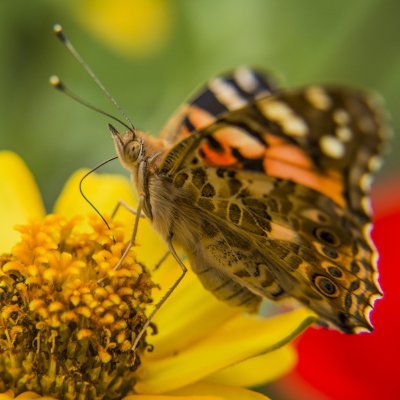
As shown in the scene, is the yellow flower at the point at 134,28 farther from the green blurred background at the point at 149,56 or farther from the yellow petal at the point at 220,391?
the yellow petal at the point at 220,391

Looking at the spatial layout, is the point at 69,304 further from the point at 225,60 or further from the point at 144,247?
the point at 225,60

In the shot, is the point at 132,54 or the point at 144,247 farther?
the point at 132,54

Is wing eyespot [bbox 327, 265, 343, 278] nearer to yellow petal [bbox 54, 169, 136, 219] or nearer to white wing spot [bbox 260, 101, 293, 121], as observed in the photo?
white wing spot [bbox 260, 101, 293, 121]

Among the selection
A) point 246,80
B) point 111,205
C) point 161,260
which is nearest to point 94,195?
point 111,205

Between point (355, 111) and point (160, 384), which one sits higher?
point (355, 111)

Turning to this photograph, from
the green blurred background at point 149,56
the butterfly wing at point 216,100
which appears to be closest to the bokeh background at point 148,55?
the green blurred background at point 149,56

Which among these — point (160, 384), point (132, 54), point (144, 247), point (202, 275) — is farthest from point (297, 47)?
point (160, 384)

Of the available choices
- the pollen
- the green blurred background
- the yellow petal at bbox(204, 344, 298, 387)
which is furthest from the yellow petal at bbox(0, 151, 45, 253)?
the yellow petal at bbox(204, 344, 298, 387)
